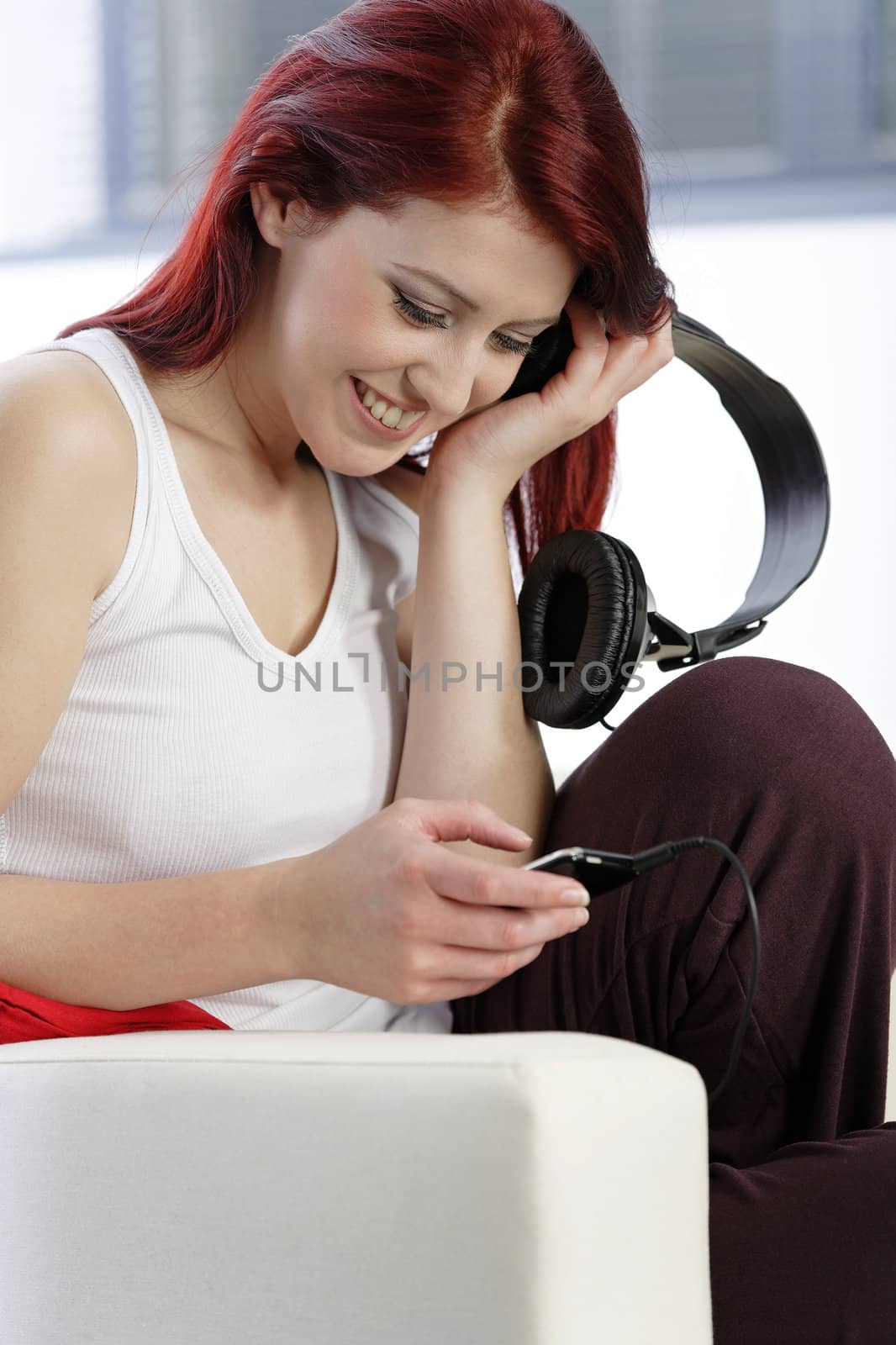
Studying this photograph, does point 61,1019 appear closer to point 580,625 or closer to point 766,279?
point 580,625

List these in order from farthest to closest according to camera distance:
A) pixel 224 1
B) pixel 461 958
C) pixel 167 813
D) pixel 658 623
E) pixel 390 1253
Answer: pixel 224 1 < pixel 658 623 < pixel 167 813 < pixel 461 958 < pixel 390 1253

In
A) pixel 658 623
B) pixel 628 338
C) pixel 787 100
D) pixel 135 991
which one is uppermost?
pixel 787 100

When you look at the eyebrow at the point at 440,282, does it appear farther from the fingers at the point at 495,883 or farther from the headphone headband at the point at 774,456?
the fingers at the point at 495,883

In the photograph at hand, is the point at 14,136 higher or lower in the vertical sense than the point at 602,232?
higher

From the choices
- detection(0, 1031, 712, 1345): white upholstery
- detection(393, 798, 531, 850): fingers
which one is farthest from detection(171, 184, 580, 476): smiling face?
detection(0, 1031, 712, 1345): white upholstery

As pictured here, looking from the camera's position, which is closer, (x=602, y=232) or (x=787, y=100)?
(x=602, y=232)

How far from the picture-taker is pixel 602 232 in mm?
917

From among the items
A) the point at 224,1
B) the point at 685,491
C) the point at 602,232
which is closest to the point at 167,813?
the point at 602,232

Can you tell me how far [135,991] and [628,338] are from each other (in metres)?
0.65

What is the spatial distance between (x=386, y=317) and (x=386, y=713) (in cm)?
34

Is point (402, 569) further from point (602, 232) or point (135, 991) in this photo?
point (135, 991)

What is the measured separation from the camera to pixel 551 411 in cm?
108

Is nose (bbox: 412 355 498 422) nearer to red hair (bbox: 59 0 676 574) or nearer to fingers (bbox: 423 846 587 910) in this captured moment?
red hair (bbox: 59 0 676 574)

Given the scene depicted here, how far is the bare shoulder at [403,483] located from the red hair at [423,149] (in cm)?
27
